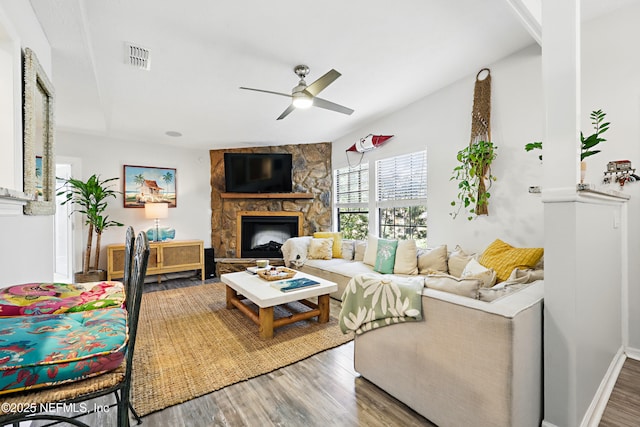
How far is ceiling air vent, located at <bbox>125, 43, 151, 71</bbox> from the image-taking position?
7.97 feet

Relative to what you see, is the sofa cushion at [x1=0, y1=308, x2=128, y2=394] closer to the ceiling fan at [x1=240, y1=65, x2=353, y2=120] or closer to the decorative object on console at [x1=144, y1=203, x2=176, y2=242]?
the ceiling fan at [x1=240, y1=65, x2=353, y2=120]

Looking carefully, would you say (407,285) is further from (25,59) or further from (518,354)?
(25,59)

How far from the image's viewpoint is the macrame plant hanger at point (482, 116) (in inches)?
128

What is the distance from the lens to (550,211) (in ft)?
4.81

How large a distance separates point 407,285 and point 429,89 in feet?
10.00

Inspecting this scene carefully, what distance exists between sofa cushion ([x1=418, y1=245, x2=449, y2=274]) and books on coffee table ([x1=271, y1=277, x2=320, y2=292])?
1.38 meters

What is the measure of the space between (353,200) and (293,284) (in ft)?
8.46

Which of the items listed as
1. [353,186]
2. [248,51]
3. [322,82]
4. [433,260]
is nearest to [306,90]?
[322,82]

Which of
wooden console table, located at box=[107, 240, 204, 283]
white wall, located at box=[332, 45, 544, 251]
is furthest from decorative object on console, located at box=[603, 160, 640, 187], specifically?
wooden console table, located at box=[107, 240, 204, 283]

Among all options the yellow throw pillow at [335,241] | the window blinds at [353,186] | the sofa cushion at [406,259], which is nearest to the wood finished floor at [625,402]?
the sofa cushion at [406,259]

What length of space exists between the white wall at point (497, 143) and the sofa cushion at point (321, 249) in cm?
147

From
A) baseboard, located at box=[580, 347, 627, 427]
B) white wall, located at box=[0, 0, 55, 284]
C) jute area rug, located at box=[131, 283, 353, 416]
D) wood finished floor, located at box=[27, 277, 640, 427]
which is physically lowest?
wood finished floor, located at box=[27, 277, 640, 427]

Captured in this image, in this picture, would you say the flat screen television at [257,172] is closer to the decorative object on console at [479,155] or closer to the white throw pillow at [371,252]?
the white throw pillow at [371,252]

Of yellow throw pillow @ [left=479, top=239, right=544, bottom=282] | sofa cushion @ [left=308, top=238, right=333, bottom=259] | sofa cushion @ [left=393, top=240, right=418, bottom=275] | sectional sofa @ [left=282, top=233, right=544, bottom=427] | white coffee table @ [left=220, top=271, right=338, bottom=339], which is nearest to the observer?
sectional sofa @ [left=282, top=233, right=544, bottom=427]
